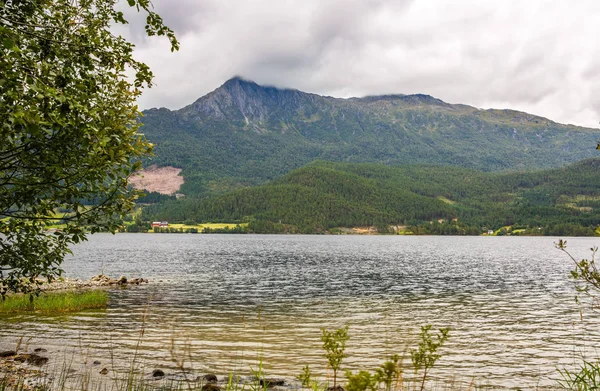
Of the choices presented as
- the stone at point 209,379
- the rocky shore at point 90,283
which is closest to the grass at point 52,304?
the rocky shore at point 90,283

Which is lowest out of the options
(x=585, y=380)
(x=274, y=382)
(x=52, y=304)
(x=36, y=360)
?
(x=52, y=304)

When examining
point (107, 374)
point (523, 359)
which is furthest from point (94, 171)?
point (523, 359)

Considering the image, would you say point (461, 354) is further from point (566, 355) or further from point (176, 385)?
point (176, 385)

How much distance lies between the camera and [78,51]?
1149 cm

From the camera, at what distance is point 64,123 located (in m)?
8.80

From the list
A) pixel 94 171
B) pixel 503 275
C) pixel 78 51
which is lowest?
pixel 503 275

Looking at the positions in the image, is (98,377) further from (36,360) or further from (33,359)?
(33,359)

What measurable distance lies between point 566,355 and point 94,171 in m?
25.3

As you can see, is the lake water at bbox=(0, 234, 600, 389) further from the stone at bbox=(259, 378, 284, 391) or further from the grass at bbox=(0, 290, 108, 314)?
the grass at bbox=(0, 290, 108, 314)

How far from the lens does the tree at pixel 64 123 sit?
9.22 metres

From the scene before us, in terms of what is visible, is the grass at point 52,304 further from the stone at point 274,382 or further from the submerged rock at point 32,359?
the stone at point 274,382

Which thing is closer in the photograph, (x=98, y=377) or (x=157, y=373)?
(x=98, y=377)

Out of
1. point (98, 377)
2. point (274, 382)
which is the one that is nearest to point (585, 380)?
point (274, 382)

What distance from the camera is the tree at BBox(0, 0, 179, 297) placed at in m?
9.22
